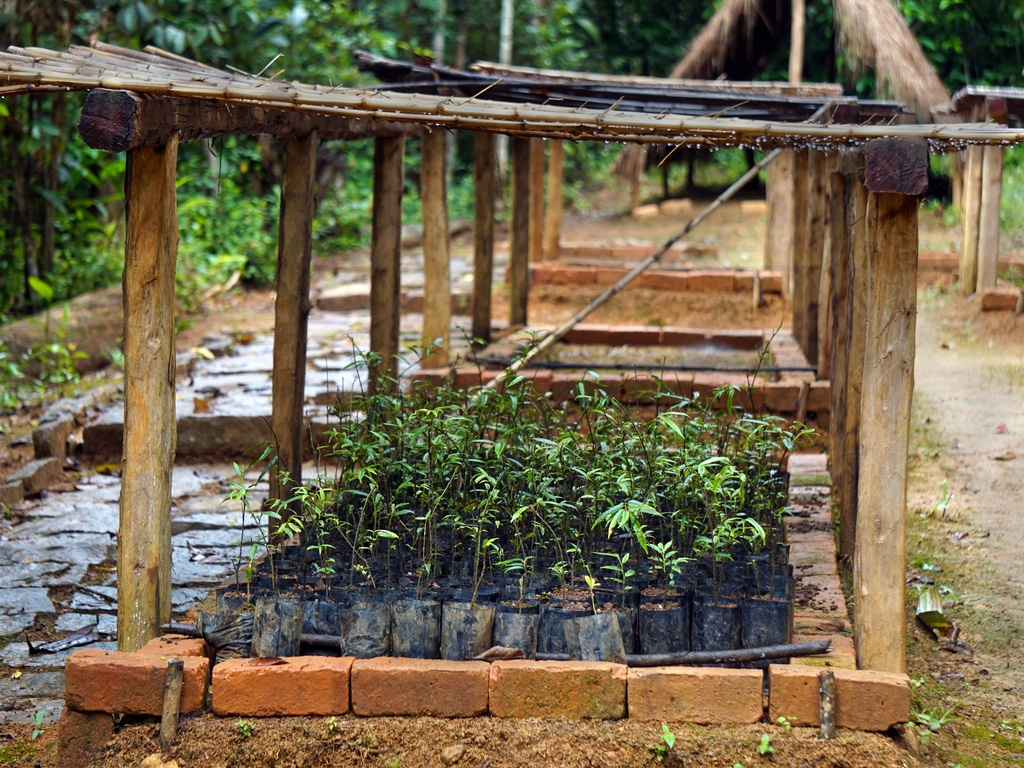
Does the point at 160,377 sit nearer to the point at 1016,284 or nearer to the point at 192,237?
the point at 192,237

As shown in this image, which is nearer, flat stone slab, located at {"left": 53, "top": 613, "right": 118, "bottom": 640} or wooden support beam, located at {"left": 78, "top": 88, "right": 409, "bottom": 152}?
wooden support beam, located at {"left": 78, "top": 88, "right": 409, "bottom": 152}

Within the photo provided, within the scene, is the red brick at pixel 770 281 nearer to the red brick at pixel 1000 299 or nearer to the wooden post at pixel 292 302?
the red brick at pixel 1000 299

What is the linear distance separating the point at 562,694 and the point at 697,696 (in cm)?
42

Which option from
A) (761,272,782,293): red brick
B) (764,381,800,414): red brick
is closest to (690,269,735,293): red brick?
(761,272,782,293): red brick

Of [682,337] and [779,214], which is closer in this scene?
[682,337]

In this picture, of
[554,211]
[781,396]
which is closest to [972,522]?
[781,396]

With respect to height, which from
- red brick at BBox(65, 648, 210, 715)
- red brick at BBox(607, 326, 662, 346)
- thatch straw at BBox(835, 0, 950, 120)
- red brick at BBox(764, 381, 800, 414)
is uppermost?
thatch straw at BBox(835, 0, 950, 120)

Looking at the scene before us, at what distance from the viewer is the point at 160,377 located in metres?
3.67

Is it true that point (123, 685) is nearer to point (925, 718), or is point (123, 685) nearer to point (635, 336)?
point (925, 718)

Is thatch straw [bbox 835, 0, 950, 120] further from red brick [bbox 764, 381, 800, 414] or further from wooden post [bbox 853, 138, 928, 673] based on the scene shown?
wooden post [bbox 853, 138, 928, 673]

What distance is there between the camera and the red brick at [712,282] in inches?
396

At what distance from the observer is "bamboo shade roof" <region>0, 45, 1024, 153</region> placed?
3.25m

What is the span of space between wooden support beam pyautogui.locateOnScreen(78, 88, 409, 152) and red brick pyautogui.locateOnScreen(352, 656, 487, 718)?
69.4 inches

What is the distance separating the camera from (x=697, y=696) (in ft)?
11.2
